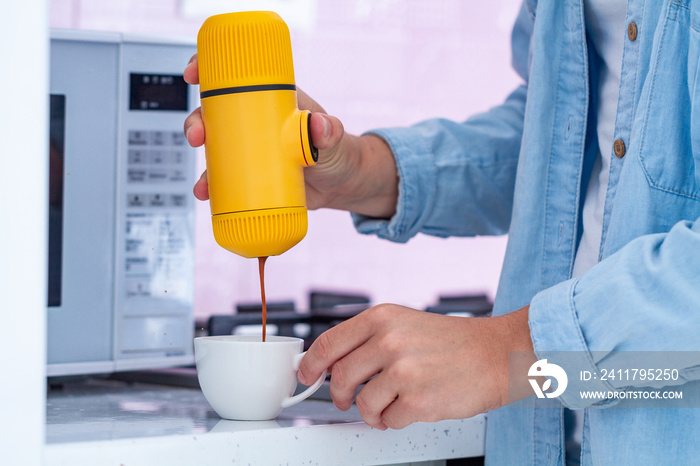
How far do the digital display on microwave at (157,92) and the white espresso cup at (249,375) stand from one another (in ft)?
1.30

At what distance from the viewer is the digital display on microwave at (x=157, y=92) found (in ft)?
2.90

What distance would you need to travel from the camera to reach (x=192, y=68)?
0.70 m

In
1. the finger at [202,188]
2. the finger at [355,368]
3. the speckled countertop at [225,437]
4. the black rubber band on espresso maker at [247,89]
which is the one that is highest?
the black rubber band on espresso maker at [247,89]

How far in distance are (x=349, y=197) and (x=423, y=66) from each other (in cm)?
231

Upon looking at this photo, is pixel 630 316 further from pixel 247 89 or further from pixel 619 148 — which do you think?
pixel 247 89

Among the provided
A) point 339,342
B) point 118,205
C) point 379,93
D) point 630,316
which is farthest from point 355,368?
point 379,93

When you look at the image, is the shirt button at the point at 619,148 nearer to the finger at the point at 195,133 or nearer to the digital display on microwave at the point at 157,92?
the finger at the point at 195,133

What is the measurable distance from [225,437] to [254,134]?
24 centimetres

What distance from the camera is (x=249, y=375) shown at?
0.58m

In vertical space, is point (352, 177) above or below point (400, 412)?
above

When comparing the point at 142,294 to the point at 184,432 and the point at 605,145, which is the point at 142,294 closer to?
the point at 184,432

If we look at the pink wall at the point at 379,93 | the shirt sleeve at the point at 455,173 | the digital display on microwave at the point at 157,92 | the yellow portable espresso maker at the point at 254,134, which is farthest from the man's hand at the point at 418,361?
the pink wall at the point at 379,93

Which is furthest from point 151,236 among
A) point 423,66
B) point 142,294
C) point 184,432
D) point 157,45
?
point 423,66

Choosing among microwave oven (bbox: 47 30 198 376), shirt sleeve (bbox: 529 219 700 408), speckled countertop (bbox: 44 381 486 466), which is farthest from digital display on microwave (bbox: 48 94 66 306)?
shirt sleeve (bbox: 529 219 700 408)
